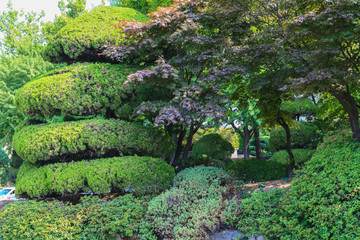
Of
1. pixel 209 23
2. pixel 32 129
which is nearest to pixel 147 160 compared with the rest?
pixel 32 129

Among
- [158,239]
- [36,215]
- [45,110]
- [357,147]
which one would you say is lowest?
[158,239]

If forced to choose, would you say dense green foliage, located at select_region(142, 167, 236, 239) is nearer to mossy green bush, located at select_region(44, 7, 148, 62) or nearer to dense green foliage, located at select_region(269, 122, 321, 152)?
mossy green bush, located at select_region(44, 7, 148, 62)

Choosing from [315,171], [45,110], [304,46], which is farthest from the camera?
[45,110]

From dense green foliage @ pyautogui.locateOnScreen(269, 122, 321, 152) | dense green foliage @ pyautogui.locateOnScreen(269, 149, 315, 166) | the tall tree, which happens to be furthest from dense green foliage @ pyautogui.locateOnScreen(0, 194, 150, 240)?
dense green foliage @ pyautogui.locateOnScreen(269, 122, 321, 152)

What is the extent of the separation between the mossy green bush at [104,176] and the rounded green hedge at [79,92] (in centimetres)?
129

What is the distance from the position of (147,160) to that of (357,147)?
13.4 ft

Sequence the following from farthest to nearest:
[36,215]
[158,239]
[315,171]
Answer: [36,215], [158,239], [315,171]

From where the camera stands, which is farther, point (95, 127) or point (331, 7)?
point (95, 127)

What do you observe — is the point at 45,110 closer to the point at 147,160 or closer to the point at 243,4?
the point at 147,160

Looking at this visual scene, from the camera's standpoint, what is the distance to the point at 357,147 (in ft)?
15.7

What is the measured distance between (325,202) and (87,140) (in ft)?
15.5

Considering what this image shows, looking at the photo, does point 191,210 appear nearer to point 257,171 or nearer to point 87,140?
point 87,140

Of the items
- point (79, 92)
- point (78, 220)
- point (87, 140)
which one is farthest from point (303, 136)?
point (78, 220)

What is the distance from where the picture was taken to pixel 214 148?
11.5 m
